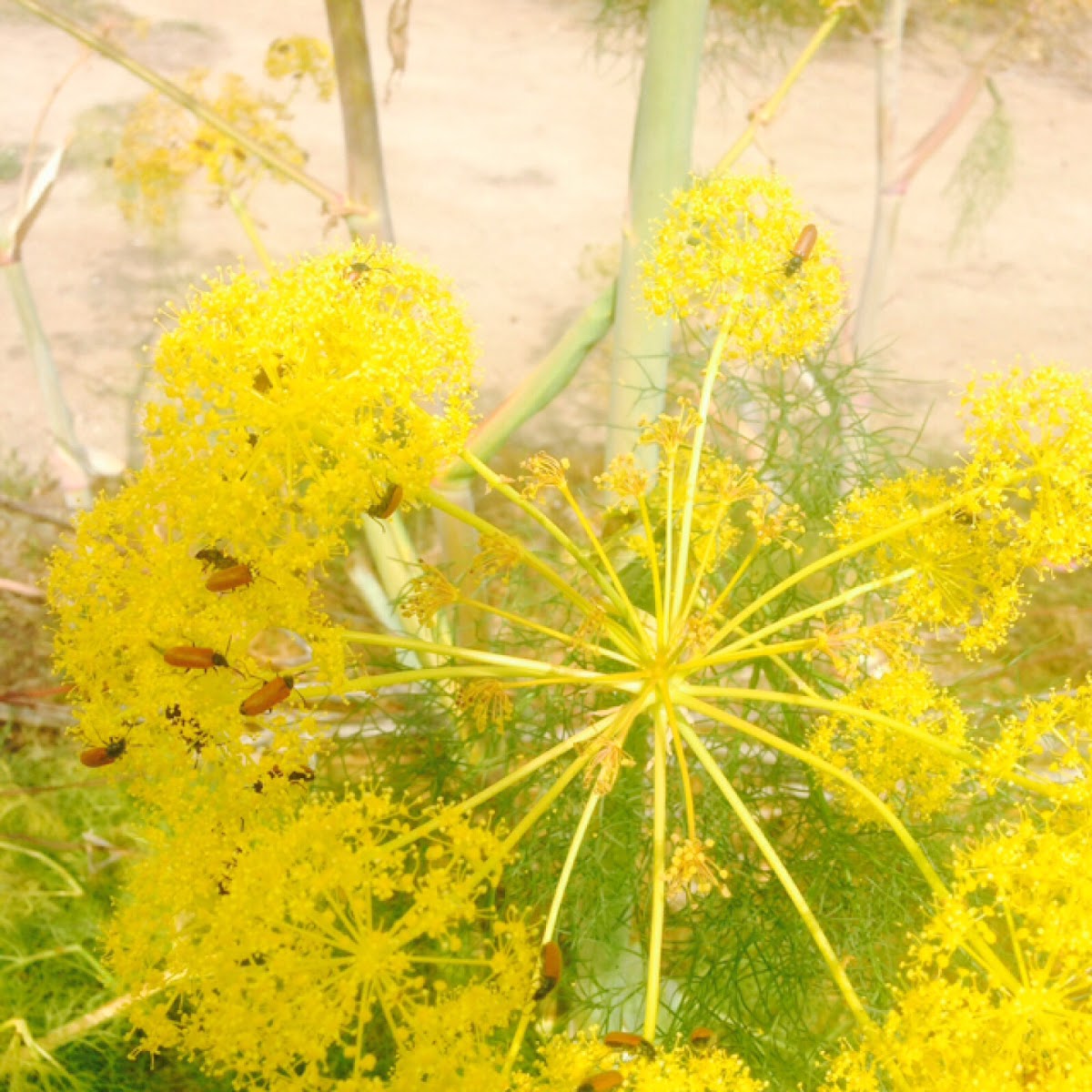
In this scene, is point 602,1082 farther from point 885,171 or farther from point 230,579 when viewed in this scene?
point 885,171

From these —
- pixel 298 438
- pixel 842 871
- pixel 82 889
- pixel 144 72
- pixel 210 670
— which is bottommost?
pixel 82 889

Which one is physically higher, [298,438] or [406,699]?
[298,438]

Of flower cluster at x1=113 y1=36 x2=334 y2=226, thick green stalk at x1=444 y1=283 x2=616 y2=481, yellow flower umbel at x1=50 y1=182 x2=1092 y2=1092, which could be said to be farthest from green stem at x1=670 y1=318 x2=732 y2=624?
flower cluster at x1=113 y1=36 x2=334 y2=226

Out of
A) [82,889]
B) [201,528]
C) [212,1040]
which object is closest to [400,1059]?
[212,1040]

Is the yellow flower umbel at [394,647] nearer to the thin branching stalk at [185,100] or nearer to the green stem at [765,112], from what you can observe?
the green stem at [765,112]

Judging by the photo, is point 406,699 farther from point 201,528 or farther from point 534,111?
point 534,111

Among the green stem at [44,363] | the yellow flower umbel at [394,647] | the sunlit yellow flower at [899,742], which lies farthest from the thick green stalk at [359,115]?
the sunlit yellow flower at [899,742]
